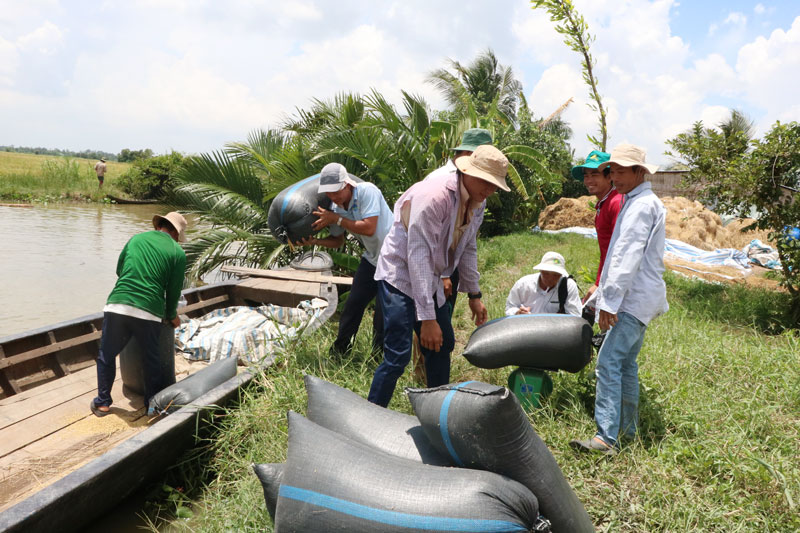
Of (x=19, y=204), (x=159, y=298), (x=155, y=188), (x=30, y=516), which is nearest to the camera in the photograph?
(x=30, y=516)

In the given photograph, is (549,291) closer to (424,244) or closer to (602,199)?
(602,199)

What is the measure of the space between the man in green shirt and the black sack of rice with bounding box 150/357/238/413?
314 millimetres

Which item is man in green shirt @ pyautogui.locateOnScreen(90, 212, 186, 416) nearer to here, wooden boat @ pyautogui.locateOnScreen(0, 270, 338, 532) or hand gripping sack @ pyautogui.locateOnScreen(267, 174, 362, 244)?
wooden boat @ pyautogui.locateOnScreen(0, 270, 338, 532)

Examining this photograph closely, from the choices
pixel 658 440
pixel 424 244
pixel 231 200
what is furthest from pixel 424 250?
pixel 231 200

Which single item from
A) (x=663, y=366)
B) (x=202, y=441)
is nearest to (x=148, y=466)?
(x=202, y=441)

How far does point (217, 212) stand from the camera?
7.31 metres

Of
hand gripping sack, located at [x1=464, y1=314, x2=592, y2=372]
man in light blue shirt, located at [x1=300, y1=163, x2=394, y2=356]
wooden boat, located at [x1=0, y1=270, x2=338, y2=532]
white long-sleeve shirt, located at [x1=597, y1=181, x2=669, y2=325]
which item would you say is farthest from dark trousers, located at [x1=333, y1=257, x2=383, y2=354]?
white long-sleeve shirt, located at [x1=597, y1=181, x2=669, y2=325]

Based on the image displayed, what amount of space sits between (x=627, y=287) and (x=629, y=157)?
2.21 ft

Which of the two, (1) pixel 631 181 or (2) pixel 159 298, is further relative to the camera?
(2) pixel 159 298

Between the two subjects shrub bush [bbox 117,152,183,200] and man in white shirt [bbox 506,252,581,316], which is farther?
shrub bush [bbox 117,152,183,200]

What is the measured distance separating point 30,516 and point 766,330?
6.73 metres

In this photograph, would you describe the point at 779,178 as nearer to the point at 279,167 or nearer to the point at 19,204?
the point at 279,167

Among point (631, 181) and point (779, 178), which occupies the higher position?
point (779, 178)

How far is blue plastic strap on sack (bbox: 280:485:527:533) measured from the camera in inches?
54.6
